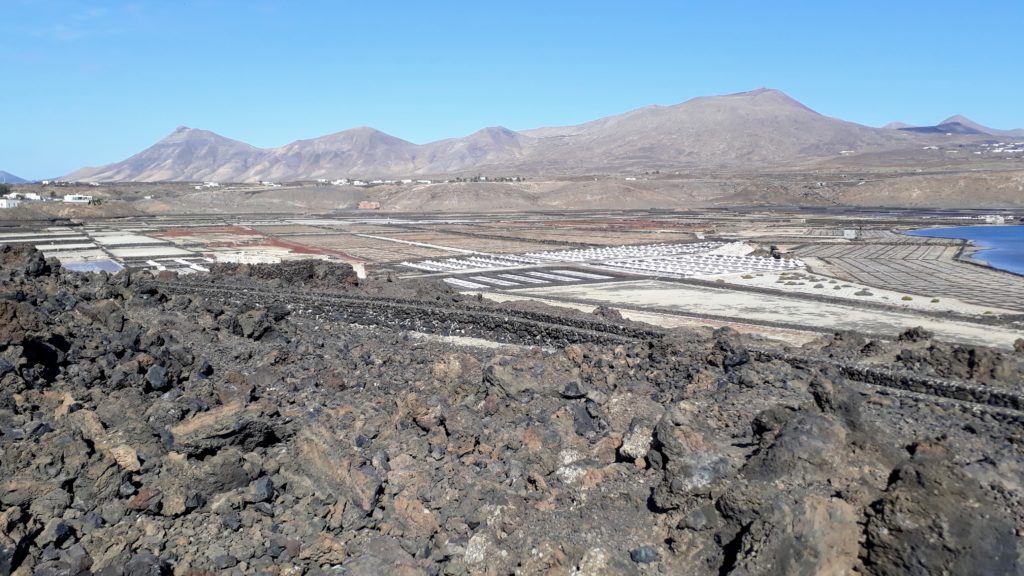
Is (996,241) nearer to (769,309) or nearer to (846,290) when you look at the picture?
(846,290)

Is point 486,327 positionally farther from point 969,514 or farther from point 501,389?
point 969,514

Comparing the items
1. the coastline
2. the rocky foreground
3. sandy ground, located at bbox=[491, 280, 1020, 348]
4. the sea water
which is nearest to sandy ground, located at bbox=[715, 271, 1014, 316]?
sandy ground, located at bbox=[491, 280, 1020, 348]

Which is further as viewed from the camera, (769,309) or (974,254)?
(974,254)

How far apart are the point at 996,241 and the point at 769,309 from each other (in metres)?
34.7

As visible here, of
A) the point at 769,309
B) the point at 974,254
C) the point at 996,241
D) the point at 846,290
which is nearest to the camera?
the point at 769,309

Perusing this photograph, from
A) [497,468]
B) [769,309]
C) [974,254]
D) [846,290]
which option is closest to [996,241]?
[974,254]

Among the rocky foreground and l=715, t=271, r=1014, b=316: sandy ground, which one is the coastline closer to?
l=715, t=271, r=1014, b=316: sandy ground

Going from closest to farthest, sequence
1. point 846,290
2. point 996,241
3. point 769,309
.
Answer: point 769,309 < point 846,290 < point 996,241

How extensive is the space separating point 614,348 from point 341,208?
303 feet

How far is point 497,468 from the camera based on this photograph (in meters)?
9.01

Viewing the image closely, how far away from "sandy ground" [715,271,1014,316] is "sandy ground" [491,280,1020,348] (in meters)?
1.79

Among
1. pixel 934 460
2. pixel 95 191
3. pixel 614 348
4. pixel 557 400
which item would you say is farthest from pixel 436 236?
pixel 95 191

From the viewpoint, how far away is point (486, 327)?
67.3 feet

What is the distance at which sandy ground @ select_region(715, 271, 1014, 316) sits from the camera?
24328mm
